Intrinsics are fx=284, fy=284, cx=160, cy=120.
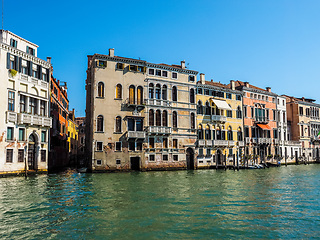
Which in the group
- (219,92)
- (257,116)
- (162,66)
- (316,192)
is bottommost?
(316,192)

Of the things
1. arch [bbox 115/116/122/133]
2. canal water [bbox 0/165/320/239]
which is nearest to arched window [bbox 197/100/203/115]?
arch [bbox 115/116/122/133]

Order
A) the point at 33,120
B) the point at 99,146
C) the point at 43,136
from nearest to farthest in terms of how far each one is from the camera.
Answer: the point at 33,120 → the point at 43,136 → the point at 99,146

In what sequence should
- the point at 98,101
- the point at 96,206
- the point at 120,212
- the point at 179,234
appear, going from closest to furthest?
the point at 179,234 < the point at 120,212 < the point at 96,206 < the point at 98,101

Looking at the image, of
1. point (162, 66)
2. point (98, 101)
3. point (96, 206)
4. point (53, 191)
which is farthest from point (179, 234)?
point (162, 66)

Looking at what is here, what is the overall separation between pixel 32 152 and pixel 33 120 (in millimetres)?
2746

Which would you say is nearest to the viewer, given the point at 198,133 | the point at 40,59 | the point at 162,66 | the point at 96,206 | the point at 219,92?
the point at 96,206

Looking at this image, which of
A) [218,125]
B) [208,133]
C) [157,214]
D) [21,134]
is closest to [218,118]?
[218,125]

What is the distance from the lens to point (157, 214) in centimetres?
1002

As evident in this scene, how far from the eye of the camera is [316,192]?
1509cm

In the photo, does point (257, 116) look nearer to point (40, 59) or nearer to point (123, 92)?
point (123, 92)

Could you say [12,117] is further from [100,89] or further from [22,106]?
[100,89]

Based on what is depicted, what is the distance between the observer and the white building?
21.8m

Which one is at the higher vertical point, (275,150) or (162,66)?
(162,66)

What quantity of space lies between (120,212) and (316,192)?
10.9 metres
